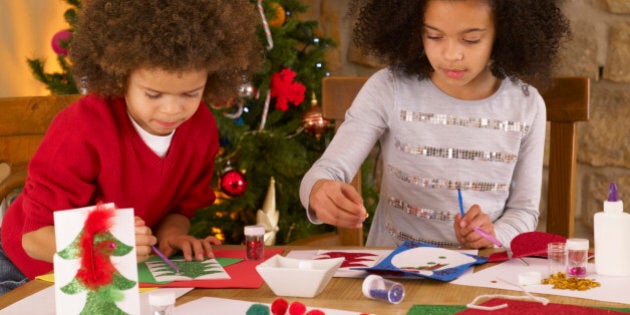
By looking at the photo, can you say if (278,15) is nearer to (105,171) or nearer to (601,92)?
(601,92)

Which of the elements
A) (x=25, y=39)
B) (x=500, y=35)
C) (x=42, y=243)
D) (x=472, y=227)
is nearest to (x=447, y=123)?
(x=500, y=35)

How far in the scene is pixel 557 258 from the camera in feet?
4.11

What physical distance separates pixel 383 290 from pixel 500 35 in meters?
0.79

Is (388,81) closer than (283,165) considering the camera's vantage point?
Yes

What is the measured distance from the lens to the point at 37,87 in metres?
3.01

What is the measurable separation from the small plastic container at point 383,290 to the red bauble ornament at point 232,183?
157cm

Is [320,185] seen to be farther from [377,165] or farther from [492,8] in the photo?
[377,165]

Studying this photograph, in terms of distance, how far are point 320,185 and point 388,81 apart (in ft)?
1.29

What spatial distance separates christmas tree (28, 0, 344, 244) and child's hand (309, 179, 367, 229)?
116 centimetres

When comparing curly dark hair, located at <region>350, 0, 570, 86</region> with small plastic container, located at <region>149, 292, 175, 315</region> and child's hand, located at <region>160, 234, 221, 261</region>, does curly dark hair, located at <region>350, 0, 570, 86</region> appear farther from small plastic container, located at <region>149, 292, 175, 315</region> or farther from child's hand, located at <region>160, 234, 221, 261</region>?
small plastic container, located at <region>149, 292, 175, 315</region>

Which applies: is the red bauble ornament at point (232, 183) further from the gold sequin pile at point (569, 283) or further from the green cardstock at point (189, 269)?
the gold sequin pile at point (569, 283)

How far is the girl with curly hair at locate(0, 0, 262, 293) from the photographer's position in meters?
1.37

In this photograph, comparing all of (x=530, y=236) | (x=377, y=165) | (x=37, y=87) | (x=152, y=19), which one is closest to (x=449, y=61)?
(x=530, y=236)

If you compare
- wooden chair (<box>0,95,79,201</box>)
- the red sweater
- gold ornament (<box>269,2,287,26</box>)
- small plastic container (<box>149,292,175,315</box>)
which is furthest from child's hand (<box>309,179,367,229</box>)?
gold ornament (<box>269,2,287,26</box>)
